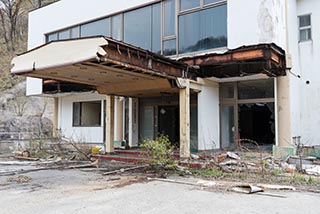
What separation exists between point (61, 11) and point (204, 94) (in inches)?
389

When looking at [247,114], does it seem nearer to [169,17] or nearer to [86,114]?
[169,17]

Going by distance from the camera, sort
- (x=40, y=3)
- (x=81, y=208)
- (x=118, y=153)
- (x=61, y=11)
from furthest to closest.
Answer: (x=40, y=3) < (x=61, y=11) < (x=118, y=153) < (x=81, y=208)

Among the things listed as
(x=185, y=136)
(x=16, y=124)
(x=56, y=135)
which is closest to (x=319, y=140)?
(x=185, y=136)

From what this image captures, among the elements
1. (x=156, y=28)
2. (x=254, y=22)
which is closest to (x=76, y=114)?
(x=156, y=28)

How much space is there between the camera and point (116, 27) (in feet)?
45.0

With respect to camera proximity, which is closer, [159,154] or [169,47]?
[159,154]

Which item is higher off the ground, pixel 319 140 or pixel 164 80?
pixel 164 80

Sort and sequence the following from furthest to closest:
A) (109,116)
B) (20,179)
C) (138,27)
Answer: (138,27), (109,116), (20,179)

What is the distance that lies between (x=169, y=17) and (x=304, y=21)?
5640mm

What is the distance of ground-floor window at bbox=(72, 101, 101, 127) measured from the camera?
55.9 feet

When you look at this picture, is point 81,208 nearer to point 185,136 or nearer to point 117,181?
point 117,181

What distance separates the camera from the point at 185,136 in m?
9.89

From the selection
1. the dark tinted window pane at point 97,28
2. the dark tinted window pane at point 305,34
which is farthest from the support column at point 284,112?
the dark tinted window pane at point 97,28

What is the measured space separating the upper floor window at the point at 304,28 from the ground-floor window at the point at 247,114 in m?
2.68
